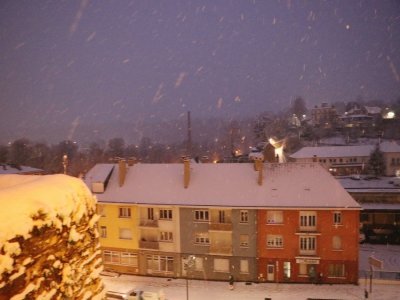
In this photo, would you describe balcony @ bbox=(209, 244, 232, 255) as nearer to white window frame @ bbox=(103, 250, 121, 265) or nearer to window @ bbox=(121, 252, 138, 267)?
window @ bbox=(121, 252, 138, 267)

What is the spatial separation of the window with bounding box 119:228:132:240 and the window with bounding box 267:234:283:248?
12.0 m

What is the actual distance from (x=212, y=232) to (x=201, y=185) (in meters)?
4.17

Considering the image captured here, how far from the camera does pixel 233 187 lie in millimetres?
31812

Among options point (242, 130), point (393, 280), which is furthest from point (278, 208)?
point (242, 130)

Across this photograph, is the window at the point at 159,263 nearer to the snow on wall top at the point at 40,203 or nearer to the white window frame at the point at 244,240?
the white window frame at the point at 244,240

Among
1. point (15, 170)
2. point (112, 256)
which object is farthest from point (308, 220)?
point (15, 170)

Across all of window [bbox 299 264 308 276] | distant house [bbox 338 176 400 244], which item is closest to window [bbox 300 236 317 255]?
window [bbox 299 264 308 276]

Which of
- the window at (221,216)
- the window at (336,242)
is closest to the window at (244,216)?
the window at (221,216)

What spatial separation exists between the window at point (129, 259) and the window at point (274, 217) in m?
12.0

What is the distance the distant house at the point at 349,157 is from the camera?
6400 centimetres

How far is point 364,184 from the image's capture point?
44.1 metres

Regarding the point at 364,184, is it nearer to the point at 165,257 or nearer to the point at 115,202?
the point at 165,257

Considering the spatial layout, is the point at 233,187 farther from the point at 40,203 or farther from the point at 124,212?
the point at 40,203

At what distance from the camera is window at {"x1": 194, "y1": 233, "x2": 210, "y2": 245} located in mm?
31109
